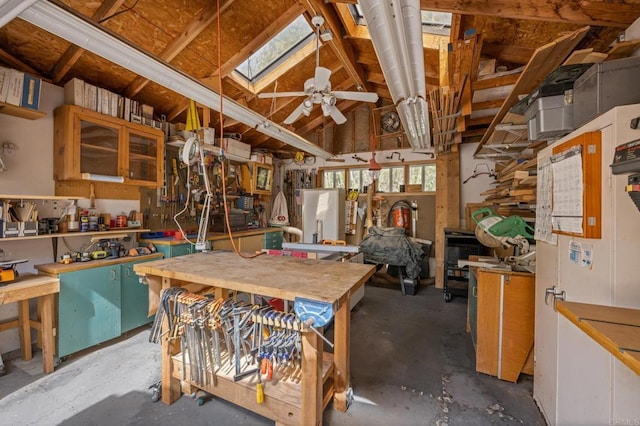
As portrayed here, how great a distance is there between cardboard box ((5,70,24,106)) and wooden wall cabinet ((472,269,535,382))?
4.26 m

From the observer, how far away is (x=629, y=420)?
1064 mm

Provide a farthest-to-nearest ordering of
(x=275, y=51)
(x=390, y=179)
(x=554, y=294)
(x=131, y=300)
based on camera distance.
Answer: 1. (x=390, y=179)
2. (x=275, y=51)
3. (x=131, y=300)
4. (x=554, y=294)

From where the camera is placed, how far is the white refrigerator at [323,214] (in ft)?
13.8

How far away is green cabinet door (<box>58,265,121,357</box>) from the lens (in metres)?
2.35

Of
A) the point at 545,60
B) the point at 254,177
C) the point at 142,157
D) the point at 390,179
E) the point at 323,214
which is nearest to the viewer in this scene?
the point at 545,60

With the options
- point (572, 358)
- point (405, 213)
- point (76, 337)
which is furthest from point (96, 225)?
point (405, 213)

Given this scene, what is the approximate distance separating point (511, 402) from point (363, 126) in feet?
16.7

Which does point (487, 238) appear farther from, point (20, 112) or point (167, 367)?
point (20, 112)

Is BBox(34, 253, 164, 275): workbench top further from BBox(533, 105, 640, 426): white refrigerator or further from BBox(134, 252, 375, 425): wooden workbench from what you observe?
BBox(533, 105, 640, 426): white refrigerator

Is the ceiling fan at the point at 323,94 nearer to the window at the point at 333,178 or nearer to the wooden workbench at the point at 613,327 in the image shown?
the wooden workbench at the point at 613,327

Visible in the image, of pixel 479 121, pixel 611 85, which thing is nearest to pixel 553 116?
pixel 611 85

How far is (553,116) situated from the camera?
1587 mm

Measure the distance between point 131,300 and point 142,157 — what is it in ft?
5.62

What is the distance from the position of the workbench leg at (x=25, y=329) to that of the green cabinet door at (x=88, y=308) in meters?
0.35
